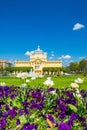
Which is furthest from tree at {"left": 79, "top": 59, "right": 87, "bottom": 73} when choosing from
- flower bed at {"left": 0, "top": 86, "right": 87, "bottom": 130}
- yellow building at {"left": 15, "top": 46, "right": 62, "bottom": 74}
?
flower bed at {"left": 0, "top": 86, "right": 87, "bottom": 130}

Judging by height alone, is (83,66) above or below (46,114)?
above

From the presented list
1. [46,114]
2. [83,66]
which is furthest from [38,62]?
[46,114]

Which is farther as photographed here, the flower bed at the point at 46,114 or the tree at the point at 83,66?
the tree at the point at 83,66

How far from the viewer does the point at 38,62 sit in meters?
154

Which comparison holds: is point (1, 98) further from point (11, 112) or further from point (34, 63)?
point (34, 63)

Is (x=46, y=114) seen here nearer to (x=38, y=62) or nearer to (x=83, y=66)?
(x=83, y=66)

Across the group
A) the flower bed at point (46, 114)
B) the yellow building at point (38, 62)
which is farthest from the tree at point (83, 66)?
the flower bed at point (46, 114)

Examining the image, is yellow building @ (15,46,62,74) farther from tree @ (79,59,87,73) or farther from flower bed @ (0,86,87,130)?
flower bed @ (0,86,87,130)

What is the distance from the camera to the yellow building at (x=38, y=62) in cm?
15288

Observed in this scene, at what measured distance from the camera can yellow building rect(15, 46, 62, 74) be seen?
152875 mm

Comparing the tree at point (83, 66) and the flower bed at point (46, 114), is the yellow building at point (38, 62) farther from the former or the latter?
the flower bed at point (46, 114)

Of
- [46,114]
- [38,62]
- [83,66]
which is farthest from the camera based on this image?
[38,62]

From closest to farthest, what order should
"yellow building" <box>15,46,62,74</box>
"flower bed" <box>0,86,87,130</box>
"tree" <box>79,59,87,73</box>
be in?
"flower bed" <box>0,86,87,130</box> → "tree" <box>79,59,87,73</box> → "yellow building" <box>15,46,62,74</box>

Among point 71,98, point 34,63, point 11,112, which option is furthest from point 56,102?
point 34,63
